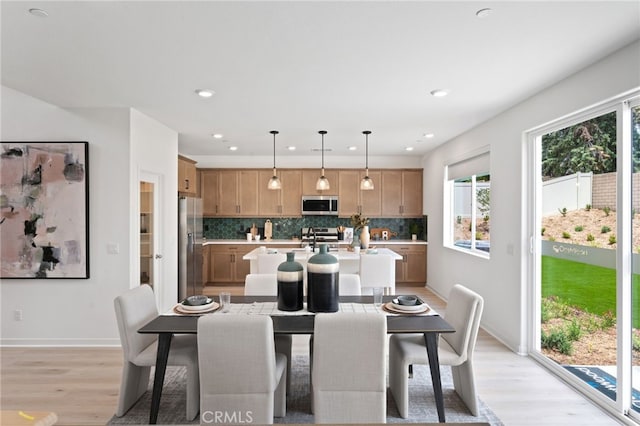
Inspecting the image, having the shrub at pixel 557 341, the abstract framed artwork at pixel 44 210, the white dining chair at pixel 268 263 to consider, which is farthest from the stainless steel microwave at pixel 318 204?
the shrub at pixel 557 341

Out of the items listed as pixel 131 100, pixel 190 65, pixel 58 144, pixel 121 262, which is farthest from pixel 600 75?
pixel 58 144

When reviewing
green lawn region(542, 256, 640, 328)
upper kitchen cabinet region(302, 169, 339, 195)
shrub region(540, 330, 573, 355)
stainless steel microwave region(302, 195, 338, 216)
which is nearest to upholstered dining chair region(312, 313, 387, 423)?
green lawn region(542, 256, 640, 328)

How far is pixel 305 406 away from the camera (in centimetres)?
286

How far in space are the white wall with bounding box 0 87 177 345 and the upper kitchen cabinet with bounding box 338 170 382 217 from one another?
13.9 feet

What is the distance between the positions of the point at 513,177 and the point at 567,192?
723 mm

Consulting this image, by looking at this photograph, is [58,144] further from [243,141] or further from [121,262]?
[243,141]

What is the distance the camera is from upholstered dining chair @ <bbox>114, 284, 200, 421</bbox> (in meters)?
2.62

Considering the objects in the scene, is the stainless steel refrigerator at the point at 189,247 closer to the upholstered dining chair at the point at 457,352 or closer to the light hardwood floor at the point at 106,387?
the light hardwood floor at the point at 106,387

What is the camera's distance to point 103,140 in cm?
403

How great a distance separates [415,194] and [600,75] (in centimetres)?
487

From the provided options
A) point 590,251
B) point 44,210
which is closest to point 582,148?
point 590,251

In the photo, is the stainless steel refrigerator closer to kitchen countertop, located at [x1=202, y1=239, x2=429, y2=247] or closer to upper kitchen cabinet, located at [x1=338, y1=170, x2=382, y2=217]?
kitchen countertop, located at [x1=202, y1=239, x2=429, y2=247]

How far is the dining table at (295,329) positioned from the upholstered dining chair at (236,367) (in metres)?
0.15

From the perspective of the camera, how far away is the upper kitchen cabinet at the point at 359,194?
24.7 feet
